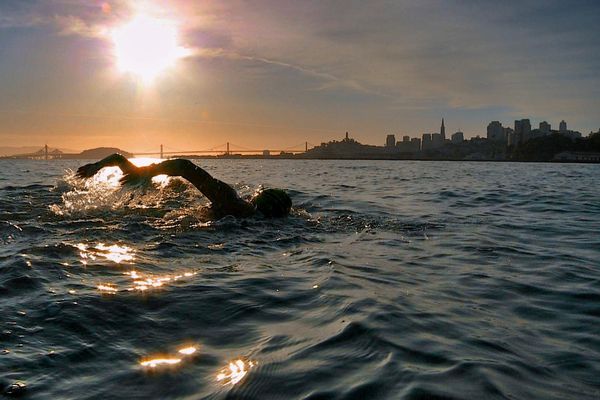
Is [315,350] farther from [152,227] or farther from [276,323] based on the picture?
[152,227]

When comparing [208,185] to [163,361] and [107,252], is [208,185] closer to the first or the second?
[107,252]

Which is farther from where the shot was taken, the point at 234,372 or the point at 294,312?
the point at 294,312

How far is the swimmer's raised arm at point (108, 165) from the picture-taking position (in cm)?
1043

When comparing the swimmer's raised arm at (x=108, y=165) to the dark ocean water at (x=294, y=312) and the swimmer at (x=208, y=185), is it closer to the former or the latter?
the swimmer at (x=208, y=185)

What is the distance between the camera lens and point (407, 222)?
1207 centimetres

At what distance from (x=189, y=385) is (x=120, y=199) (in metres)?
11.4

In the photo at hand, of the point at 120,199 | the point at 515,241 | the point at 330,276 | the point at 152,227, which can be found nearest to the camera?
the point at 330,276

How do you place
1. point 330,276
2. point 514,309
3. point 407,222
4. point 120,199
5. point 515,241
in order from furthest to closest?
1. point 120,199
2. point 407,222
3. point 515,241
4. point 330,276
5. point 514,309

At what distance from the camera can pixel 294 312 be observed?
5168mm

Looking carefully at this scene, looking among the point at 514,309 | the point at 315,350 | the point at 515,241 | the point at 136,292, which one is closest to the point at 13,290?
the point at 136,292

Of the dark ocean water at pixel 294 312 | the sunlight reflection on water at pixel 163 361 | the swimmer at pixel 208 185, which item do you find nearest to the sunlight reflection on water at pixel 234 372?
the dark ocean water at pixel 294 312

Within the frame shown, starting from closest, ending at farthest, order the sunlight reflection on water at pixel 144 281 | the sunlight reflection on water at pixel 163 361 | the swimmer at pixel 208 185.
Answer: the sunlight reflection on water at pixel 163 361 < the sunlight reflection on water at pixel 144 281 < the swimmer at pixel 208 185

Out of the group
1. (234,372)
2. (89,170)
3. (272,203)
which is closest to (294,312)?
(234,372)

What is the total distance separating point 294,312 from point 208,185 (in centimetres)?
730
